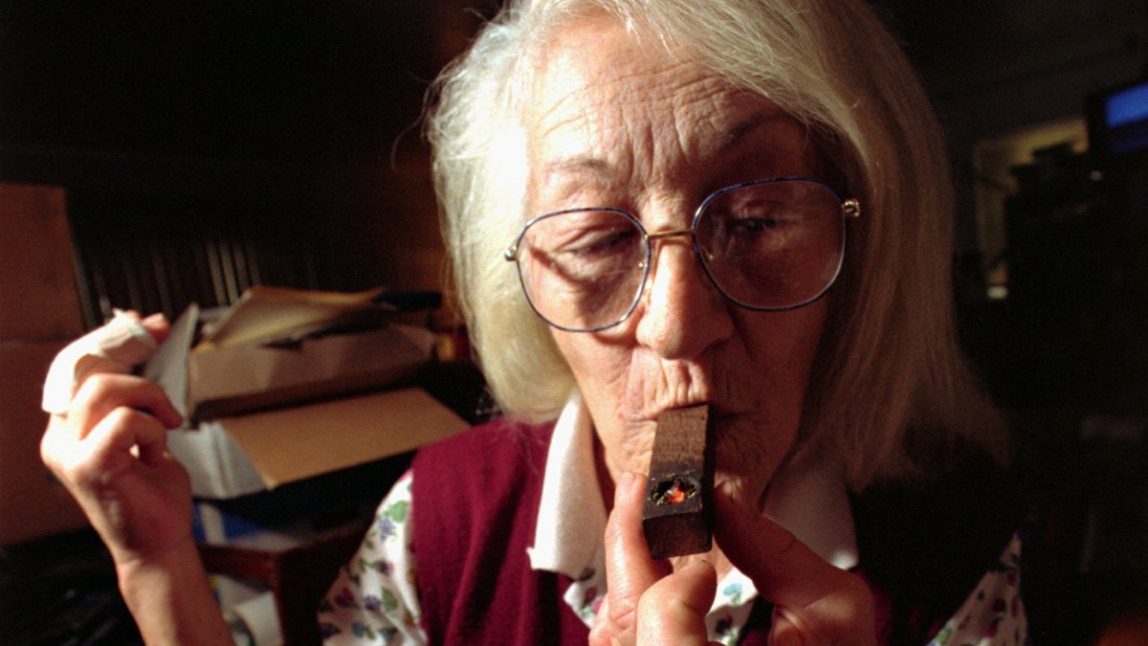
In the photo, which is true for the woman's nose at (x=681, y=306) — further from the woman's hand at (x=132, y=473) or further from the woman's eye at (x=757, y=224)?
the woman's hand at (x=132, y=473)

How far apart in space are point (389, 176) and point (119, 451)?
36cm

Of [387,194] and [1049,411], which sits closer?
[387,194]

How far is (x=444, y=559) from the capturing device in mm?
736

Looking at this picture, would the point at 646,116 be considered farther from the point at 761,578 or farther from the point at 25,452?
the point at 25,452

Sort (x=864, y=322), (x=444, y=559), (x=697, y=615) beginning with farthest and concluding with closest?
(x=444, y=559)
(x=864, y=322)
(x=697, y=615)

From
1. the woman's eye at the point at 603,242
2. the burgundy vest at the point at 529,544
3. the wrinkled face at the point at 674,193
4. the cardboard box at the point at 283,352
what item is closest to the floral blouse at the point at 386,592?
the burgundy vest at the point at 529,544

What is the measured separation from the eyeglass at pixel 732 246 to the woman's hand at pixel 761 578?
0.19 m

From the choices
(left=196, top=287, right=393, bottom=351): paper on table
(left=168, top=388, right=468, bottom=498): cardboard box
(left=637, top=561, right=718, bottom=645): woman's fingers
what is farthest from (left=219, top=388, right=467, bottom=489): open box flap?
(left=637, top=561, right=718, bottom=645): woman's fingers

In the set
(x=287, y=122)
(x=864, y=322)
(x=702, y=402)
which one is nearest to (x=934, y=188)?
(x=864, y=322)

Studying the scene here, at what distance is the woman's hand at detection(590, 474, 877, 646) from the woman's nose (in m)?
0.13

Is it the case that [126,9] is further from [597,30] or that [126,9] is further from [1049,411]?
[1049,411]

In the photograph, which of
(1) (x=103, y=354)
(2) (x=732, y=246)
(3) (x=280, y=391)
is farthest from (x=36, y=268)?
(2) (x=732, y=246)

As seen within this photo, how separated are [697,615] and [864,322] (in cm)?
38

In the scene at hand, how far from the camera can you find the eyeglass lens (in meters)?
0.51
